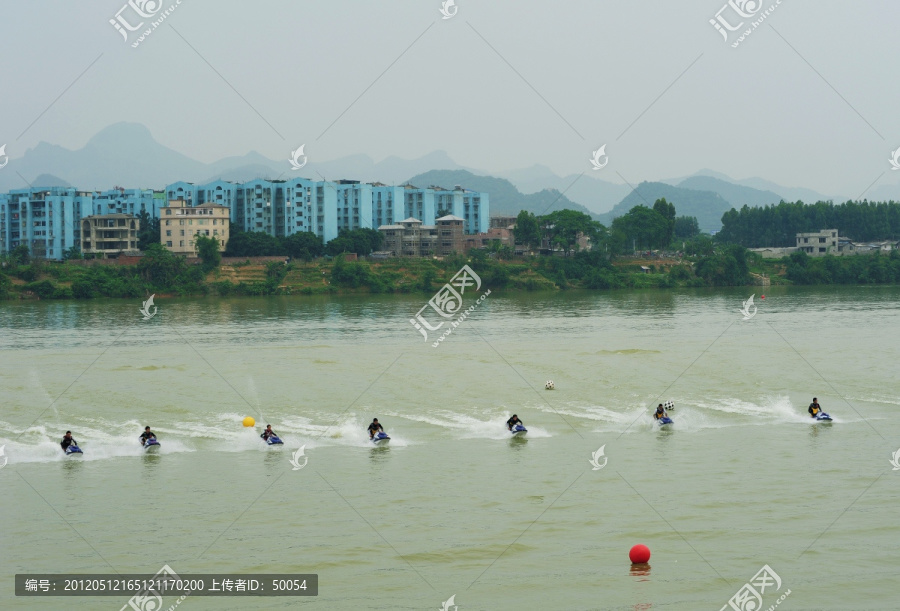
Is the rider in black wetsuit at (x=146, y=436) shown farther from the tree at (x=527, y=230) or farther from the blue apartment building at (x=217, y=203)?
the blue apartment building at (x=217, y=203)

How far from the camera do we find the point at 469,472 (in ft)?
62.6

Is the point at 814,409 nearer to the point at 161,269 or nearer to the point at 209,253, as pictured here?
the point at 161,269

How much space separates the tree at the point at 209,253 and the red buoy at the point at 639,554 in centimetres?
6849

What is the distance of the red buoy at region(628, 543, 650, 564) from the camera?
13.7m

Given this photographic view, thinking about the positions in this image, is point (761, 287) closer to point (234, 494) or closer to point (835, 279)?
point (835, 279)

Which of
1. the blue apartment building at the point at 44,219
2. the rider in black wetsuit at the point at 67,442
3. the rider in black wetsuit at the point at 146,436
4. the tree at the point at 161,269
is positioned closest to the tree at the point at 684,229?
the blue apartment building at the point at 44,219

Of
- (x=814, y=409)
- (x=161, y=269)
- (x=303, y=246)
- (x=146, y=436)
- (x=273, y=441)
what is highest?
(x=303, y=246)

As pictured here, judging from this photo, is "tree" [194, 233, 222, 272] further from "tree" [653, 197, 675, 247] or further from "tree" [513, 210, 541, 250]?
"tree" [653, 197, 675, 247]

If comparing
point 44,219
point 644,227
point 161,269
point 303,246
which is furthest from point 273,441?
point 44,219

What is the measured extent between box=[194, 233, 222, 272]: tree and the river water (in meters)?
39.1

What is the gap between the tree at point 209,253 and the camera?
7888 cm

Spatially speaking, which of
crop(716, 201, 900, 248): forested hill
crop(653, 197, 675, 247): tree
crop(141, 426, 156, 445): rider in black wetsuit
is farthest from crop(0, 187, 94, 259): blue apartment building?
crop(716, 201, 900, 248): forested hill

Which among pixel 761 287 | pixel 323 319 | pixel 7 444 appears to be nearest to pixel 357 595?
pixel 7 444

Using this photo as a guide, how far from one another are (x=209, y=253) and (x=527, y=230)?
97.5ft
